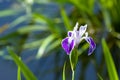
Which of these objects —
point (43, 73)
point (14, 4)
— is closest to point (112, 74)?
point (43, 73)

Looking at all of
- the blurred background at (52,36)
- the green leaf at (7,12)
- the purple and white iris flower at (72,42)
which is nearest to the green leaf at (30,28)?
the blurred background at (52,36)

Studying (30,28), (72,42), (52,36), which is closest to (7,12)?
(30,28)

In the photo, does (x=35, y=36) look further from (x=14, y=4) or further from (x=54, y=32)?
(x=14, y=4)

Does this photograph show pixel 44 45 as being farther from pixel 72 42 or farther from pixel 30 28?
pixel 72 42

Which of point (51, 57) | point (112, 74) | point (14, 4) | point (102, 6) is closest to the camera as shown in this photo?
point (112, 74)

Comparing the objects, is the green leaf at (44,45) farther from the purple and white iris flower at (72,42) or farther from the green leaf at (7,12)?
the purple and white iris flower at (72,42)

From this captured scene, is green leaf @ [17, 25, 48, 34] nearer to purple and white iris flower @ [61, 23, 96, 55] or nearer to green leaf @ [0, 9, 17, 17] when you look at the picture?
green leaf @ [0, 9, 17, 17]

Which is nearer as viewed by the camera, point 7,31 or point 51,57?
point 51,57

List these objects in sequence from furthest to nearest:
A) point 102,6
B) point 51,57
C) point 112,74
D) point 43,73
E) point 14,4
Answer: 1. point 14,4
2. point 102,6
3. point 51,57
4. point 43,73
5. point 112,74

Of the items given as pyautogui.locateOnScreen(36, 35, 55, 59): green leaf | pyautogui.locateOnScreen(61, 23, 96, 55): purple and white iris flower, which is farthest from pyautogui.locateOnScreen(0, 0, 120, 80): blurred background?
pyautogui.locateOnScreen(61, 23, 96, 55): purple and white iris flower

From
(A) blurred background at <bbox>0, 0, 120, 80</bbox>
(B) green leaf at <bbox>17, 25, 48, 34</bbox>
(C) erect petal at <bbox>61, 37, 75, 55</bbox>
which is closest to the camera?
(C) erect petal at <bbox>61, 37, 75, 55</bbox>
